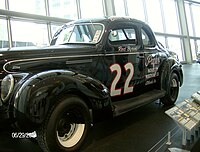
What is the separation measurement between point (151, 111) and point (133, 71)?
A: 35.5 inches

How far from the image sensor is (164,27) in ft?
48.9

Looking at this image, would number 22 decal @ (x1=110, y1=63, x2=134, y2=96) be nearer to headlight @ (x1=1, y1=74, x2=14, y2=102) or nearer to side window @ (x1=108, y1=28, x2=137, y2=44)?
side window @ (x1=108, y1=28, x2=137, y2=44)

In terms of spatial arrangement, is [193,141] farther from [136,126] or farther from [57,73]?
[57,73]

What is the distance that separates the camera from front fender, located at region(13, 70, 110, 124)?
2.05m

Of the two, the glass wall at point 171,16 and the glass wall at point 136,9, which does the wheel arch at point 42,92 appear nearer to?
the glass wall at point 136,9

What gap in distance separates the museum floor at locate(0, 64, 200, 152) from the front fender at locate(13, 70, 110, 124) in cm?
34

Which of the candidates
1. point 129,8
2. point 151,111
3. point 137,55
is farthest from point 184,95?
point 129,8

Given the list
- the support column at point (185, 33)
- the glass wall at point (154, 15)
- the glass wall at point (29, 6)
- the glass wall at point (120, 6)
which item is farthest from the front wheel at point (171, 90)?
the support column at point (185, 33)

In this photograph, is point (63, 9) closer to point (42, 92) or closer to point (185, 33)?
point (42, 92)

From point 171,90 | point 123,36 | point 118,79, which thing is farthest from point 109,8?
point 118,79

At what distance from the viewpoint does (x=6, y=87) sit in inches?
88.5

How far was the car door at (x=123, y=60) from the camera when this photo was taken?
124 inches

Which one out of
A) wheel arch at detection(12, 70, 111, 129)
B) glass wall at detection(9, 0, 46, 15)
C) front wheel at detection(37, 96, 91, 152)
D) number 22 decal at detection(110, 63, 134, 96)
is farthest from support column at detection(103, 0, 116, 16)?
front wheel at detection(37, 96, 91, 152)

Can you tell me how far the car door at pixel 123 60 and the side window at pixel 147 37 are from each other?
232 millimetres
